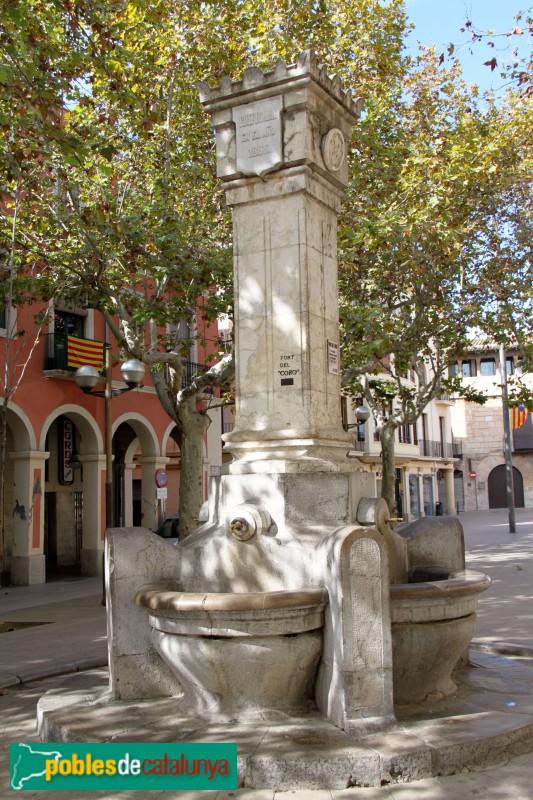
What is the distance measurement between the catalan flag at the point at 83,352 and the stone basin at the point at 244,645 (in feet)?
51.0

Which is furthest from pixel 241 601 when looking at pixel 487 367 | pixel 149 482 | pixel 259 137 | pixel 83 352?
pixel 487 367

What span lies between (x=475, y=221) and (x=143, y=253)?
7.61m

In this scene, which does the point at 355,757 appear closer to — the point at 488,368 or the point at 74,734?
the point at 74,734

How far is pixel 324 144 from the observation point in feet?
21.6

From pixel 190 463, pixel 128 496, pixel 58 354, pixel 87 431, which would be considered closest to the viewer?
pixel 190 463

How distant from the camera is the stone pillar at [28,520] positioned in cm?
1881

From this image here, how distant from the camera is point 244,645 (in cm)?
510

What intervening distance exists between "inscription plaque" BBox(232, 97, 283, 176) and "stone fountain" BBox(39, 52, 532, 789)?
0.04 feet

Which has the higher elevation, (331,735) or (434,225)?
(434,225)

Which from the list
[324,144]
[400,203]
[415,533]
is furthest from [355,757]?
[400,203]

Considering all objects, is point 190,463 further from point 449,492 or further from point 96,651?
point 449,492

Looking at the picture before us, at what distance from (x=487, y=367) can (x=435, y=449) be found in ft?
27.3

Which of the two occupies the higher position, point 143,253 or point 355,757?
point 143,253

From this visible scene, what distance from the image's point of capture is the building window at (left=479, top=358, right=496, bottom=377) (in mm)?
55312
